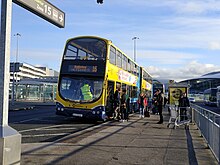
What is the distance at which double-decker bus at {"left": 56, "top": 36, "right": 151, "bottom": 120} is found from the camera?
1700 centimetres

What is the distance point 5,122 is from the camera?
633 centimetres

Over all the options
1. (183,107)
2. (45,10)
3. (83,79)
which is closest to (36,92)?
(83,79)

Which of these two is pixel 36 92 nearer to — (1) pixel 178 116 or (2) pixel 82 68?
(2) pixel 82 68

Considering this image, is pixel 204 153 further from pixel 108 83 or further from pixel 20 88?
pixel 20 88

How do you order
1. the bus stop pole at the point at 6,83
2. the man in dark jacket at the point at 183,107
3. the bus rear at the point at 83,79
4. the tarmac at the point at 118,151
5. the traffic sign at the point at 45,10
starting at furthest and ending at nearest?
1. the man in dark jacket at the point at 183,107
2. the bus rear at the point at 83,79
3. the tarmac at the point at 118,151
4. the traffic sign at the point at 45,10
5. the bus stop pole at the point at 6,83

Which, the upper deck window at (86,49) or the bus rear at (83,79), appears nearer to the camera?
the bus rear at (83,79)

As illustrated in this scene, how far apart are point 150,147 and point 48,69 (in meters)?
151

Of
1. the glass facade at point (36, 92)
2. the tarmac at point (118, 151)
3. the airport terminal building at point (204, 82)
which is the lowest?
the tarmac at point (118, 151)

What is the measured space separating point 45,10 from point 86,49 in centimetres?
1048

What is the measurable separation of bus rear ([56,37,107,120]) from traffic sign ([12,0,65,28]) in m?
9.27

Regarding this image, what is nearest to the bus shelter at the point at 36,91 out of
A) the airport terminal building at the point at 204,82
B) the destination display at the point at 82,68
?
the destination display at the point at 82,68

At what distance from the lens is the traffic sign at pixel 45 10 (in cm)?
653

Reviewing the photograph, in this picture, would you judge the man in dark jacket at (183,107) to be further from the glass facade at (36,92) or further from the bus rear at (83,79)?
the glass facade at (36,92)

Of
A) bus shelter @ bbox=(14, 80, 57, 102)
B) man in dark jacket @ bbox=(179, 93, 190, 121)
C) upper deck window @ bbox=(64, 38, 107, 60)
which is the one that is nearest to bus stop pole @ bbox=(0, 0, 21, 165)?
upper deck window @ bbox=(64, 38, 107, 60)
